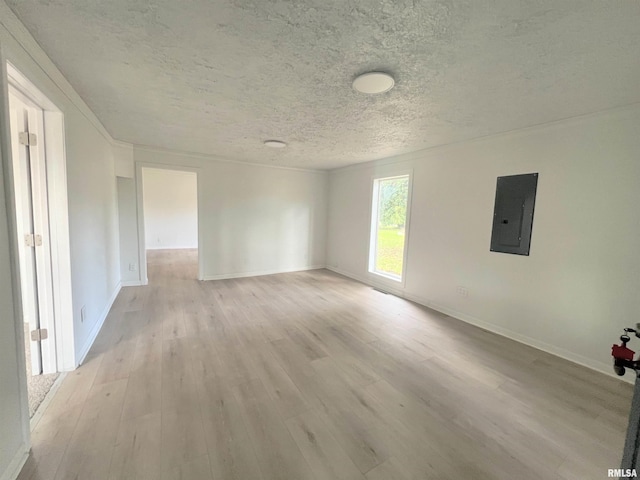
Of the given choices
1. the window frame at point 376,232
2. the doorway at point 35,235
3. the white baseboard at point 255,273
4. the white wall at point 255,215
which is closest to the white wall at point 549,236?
the window frame at point 376,232

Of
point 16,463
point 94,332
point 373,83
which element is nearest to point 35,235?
point 94,332

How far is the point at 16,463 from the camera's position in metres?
1.31

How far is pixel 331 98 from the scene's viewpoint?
7.24 ft

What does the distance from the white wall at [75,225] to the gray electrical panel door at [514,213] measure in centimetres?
409

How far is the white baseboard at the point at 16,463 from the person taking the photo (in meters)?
1.25

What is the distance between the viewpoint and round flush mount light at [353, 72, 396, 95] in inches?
70.5

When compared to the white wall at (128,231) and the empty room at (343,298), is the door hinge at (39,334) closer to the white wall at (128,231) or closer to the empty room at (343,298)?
the empty room at (343,298)

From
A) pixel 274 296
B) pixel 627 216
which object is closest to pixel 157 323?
pixel 274 296

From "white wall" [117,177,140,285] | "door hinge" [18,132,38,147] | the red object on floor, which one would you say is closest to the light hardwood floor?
the red object on floor

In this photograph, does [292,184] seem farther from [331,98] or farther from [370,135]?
[331,98]

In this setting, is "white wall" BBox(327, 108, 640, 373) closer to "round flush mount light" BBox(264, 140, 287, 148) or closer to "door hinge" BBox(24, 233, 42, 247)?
"round flush mount light" BBox(264, 140, 287, 148)

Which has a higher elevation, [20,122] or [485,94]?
[485,94]

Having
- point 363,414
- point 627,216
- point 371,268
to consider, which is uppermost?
point 627,216

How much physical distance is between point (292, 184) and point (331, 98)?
3532mm
